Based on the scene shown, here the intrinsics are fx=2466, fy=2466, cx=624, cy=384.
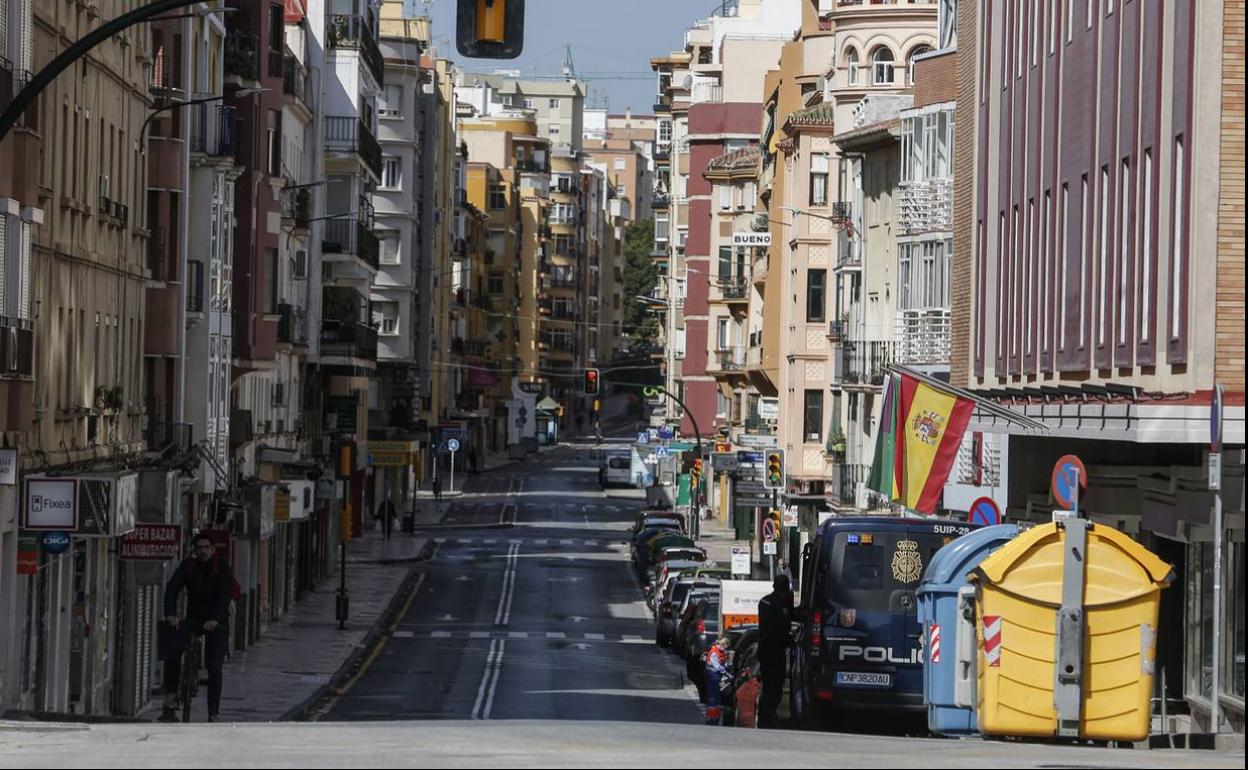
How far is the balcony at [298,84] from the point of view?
56.0 meters

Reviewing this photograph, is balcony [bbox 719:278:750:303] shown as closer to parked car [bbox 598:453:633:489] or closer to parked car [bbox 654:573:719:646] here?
parked car [bbox 598:453:633:489]

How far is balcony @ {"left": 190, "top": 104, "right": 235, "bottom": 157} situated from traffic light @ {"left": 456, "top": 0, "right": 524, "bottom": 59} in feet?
89.8

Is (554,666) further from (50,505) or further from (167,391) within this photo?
(50,505)

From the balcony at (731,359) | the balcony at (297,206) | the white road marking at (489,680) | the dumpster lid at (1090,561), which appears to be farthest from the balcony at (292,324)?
the dumpster lid at (1090,561)

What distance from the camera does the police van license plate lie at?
23.4 metres

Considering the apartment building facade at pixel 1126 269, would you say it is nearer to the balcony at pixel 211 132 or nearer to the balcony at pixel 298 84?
the balcony at pixel 211 132

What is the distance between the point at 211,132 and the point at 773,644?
73.4 feet

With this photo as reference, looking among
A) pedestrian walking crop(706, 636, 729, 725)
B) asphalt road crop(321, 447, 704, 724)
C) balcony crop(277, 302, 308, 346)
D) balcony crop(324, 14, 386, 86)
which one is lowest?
asphalt road crop(321, 447, 704, 724)

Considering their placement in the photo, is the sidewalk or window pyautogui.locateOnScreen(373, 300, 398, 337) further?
window pyautogui.locateOnScreen(373, 300, 398, 337)

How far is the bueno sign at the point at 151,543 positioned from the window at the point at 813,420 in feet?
140

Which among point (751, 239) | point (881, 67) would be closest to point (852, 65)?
point (881, 67)

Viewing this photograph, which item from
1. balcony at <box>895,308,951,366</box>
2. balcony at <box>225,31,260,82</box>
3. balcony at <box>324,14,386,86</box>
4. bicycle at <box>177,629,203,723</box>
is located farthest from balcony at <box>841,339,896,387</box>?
bicycle at <box>177,629,203,723</box>

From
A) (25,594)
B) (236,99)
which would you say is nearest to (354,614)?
(236,99)

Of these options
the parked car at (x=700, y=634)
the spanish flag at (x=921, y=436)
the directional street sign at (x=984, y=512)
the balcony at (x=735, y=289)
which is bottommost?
the parked car at (x=700, y=634)
